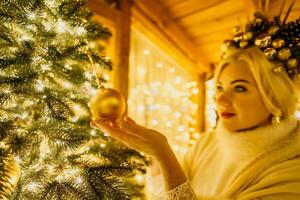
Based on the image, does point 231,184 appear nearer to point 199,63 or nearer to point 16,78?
point 16,78

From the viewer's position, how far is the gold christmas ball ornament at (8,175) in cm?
82

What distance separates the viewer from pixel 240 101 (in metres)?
1.35

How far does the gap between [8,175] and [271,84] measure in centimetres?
100

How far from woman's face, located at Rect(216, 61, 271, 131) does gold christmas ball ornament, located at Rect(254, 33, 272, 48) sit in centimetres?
12

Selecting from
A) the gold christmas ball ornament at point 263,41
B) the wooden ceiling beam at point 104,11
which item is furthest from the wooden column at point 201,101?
the gold christmas ball ornament at point 263,41

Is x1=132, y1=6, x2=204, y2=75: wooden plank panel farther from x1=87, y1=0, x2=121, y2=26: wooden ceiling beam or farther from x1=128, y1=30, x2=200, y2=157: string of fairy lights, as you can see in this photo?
x1=87, y1=0, x2=121, y2=26: wooden ceiling beam

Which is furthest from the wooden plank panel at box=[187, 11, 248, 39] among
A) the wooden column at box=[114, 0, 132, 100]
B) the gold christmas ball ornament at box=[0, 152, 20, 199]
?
the gold christmas ball ornament at box=[0, 152, 20, 199]

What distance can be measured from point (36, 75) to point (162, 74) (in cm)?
255

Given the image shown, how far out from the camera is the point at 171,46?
320 centimetres

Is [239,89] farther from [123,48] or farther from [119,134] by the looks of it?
[123,48]

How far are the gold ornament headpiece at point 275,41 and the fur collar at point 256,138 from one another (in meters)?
0.23

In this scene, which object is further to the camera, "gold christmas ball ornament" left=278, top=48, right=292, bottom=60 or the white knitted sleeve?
Result: "gold christmas ball ornament" left=278, top=48, right=292, bottom=60

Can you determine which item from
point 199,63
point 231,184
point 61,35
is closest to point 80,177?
point 61,35

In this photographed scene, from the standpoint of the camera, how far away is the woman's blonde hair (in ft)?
4.34
